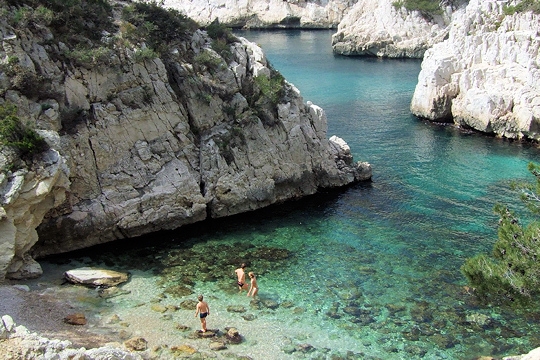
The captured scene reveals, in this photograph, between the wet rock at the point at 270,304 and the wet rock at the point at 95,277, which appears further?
the wet rock at the point at 95,277

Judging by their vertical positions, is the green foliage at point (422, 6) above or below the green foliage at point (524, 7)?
above

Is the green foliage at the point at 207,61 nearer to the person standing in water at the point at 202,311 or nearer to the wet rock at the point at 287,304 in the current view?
the wet rock at the point at 287,304

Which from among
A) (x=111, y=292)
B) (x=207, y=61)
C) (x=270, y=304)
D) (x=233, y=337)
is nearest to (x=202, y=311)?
(x=233, y=337)

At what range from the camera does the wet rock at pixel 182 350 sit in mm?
18587

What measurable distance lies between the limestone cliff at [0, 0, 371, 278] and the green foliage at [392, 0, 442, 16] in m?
59.7

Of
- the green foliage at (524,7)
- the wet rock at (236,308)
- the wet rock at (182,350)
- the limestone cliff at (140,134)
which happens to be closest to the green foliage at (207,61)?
the limestone cliff at (140,134)

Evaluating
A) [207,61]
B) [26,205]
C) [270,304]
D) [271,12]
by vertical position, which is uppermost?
[271,12]

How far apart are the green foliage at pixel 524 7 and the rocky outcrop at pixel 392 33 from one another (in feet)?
111

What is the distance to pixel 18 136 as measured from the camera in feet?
74.7

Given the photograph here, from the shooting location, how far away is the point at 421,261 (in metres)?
26.5

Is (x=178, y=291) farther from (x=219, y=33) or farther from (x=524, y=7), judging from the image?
(x=524, y=7)

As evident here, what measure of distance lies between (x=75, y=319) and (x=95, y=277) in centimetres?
374

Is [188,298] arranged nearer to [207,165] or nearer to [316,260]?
[316,260]

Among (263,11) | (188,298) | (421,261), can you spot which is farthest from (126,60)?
(263,11)
